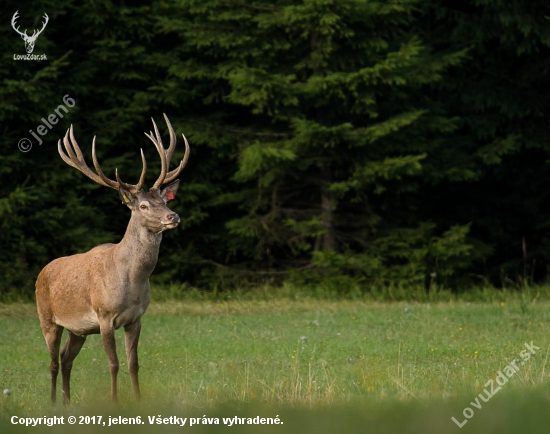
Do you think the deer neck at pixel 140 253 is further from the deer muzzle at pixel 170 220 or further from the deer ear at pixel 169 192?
the deer ear at pixel 169 192

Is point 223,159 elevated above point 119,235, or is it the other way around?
point 223,159

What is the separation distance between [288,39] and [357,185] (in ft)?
11.0

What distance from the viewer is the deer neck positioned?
708cm

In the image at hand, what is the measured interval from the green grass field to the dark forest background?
116 inches

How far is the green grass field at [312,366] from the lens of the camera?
4191mm

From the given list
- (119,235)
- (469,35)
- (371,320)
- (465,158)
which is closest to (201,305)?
(371,320)

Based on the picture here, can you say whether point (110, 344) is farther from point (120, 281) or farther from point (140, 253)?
point (140, 253)

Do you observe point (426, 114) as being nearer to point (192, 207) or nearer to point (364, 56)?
point (364, 56)

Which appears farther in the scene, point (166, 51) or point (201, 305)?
point (166, 51)

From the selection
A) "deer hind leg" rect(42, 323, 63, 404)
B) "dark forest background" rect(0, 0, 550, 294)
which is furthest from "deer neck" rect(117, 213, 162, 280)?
"dark forest background" rect(0, 0, 550, 294)

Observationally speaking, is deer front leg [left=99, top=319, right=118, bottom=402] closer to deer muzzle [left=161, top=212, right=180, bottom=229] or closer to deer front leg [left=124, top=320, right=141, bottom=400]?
deer front leg [left=124, top=320, right=141, bottom=400]

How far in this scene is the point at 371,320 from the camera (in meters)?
12.2

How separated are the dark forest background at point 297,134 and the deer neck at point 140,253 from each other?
873 cm

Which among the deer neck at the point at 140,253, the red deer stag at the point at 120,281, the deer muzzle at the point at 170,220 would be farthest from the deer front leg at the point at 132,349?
the deer muzzle at the point at 170,220
